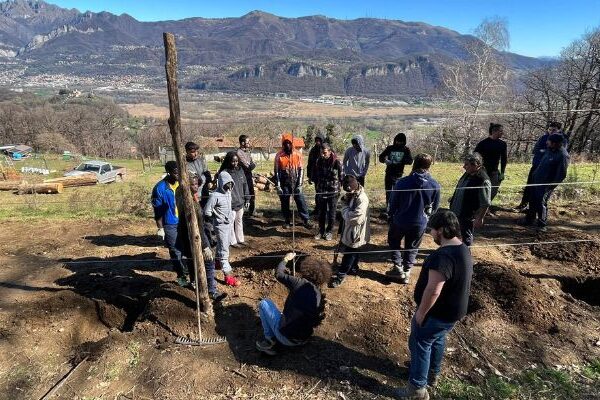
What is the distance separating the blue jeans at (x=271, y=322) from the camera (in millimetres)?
4434

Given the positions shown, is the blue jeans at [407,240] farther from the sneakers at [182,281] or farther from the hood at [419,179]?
the sneakers at [182,281]

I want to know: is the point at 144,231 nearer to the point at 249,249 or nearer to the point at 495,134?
the point at 249,249

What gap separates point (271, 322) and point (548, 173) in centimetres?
588

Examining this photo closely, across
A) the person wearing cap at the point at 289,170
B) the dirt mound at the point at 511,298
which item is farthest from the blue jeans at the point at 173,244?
the dirt mound at the point at 511,298

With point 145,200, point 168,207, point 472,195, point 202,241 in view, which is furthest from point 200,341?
point 145,200

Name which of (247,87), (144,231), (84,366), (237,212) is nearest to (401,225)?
(237,212)

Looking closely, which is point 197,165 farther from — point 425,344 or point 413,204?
point 425,344

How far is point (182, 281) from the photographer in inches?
237

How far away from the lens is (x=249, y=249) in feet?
24.0

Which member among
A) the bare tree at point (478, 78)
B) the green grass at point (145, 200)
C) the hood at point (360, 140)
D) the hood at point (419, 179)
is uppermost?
the bare tree at point (478, 78)

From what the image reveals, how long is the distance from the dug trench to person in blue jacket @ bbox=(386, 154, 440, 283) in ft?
2.17

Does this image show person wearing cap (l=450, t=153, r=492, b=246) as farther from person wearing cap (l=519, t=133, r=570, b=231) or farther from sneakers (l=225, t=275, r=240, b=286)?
sneakers (l=225, t=275, r=240, b=286)

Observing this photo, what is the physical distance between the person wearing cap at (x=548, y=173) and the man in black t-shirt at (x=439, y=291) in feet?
14.3

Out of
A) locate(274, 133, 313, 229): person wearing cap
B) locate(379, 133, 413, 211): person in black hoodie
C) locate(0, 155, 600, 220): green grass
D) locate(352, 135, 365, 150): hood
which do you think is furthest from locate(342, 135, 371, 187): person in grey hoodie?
locate(274, 133, 313, 229): person wearing cap
